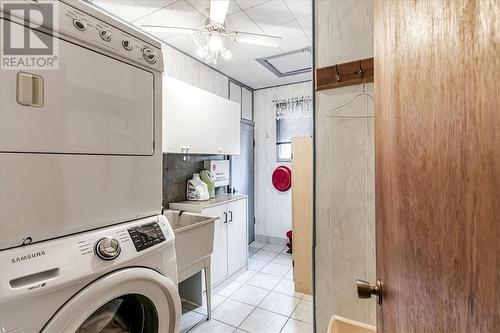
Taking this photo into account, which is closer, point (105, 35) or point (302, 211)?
point (105, 35)

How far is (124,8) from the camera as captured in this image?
201 centimetres

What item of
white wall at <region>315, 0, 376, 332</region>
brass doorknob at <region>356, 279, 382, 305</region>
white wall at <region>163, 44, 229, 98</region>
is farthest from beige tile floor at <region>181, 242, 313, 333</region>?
white wall at <region>163, 44, 229, 98</region>

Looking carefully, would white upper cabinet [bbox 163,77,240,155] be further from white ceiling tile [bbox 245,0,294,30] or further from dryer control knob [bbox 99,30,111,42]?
dryer control knob [bbox 99,30,111,42]

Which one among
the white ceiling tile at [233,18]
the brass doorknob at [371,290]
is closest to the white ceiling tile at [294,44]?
the white ceiling tile at [233,18]

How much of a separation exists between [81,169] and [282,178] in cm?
323

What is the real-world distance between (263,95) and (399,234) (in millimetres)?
3849

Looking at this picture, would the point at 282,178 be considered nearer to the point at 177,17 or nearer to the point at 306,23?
the point at 306,23

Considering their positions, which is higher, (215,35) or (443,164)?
(215,35)

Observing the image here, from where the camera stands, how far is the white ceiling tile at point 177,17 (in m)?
2.01

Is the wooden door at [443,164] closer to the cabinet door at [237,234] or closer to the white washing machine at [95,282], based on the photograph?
the white washing machine at [95,282]

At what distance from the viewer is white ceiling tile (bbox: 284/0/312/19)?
6.49ft

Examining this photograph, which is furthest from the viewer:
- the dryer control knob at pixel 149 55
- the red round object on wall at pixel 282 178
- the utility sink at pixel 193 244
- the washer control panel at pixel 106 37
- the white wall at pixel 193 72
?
the red round object on wall at pixel 282 178

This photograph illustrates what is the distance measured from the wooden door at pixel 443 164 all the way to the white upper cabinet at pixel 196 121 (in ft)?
6.53

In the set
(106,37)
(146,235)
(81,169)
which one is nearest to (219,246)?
(146,235)
